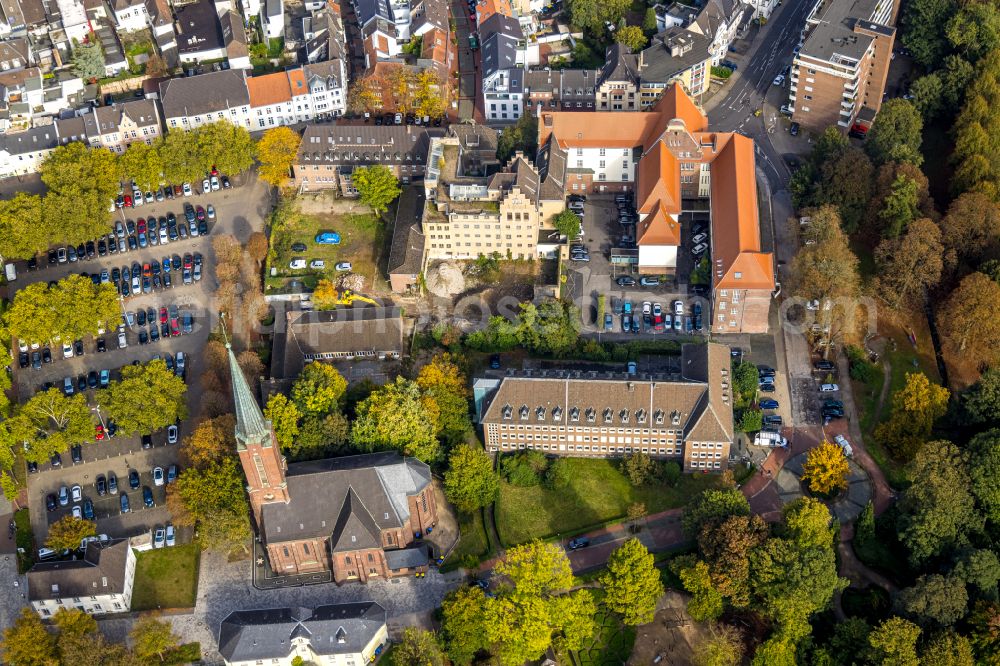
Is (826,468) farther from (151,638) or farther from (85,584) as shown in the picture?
(85,584)

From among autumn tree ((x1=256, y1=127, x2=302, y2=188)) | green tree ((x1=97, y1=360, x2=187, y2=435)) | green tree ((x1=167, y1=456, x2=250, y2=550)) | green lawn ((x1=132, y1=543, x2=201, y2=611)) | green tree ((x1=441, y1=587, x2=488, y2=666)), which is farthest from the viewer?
autumn tree ((x1=256, y1=127, x2=302, y2=188))

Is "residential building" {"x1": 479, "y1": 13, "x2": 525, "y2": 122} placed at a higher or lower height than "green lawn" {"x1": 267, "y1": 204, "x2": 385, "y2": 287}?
higher

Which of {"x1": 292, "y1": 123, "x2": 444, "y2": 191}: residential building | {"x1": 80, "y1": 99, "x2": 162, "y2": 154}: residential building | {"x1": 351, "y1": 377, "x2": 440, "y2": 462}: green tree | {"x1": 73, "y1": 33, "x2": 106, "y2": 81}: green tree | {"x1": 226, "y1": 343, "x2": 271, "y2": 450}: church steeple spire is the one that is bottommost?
{"x1": 351, "y1": 377, "x2": 440, "y2": 462}: green tree

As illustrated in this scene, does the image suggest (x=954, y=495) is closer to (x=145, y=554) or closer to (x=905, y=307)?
(x=905, y=307)

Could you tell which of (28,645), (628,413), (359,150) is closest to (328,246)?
(359,150)

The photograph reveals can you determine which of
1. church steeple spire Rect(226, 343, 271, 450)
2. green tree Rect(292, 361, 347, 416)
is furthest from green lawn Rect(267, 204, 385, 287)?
church steeple spire Rect(226, 343, 271, 450)

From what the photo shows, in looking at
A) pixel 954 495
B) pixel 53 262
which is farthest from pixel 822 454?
pixel 53 262

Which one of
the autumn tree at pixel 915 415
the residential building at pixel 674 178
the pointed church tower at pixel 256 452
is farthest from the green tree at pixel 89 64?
the autumn tree at pixel 915 415

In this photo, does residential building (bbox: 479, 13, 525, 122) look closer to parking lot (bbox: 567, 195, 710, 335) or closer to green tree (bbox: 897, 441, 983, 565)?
parking lot (bbox: 567, 195, 710, 335)

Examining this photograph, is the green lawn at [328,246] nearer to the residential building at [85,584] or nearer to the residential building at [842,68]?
the residential building at [85,584]
